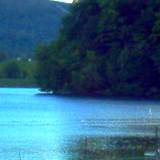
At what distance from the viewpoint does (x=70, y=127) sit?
2172 inches

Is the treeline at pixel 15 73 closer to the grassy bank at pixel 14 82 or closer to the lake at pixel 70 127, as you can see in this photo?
the grassy bank at pixel 14 82

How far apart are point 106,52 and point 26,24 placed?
57.7 meters

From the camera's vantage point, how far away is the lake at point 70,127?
38312 millimetres

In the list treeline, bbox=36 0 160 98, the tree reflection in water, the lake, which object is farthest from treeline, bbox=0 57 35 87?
the tree reflection in water

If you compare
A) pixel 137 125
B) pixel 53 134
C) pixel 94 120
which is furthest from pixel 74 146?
pixel 94 120

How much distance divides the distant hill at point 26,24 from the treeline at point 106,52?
50.9m

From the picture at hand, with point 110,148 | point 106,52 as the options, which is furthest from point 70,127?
point 106,52

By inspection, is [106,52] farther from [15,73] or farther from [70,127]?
[70,127]

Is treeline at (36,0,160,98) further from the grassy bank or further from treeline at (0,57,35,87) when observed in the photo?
Result: the grassy bank

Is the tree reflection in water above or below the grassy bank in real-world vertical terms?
above

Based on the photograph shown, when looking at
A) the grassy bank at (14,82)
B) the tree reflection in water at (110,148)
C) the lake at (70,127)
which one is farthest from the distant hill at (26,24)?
the tree reflection in water at (110,148)

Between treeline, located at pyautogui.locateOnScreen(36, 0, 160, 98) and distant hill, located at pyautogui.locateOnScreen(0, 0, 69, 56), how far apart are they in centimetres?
5094

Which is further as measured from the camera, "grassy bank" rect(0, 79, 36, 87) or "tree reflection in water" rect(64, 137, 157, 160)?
"grassy bank" rect(0, 79, 36, 87)

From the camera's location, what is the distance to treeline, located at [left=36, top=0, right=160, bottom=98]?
314 ft
